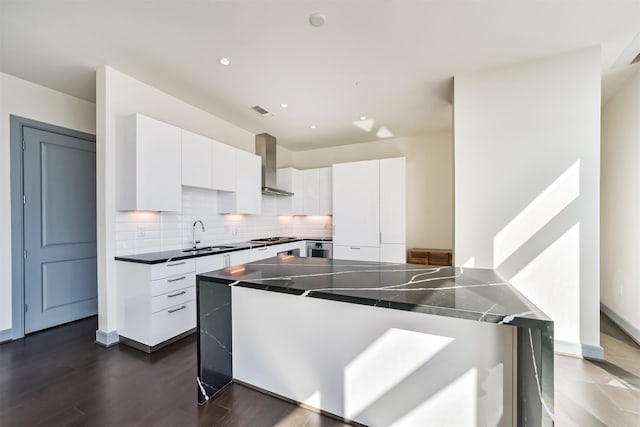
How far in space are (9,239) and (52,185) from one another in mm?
694

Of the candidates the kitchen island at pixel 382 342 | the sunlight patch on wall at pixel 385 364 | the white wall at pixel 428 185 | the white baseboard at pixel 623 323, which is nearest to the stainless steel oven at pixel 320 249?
the white wall at pixel 428 185

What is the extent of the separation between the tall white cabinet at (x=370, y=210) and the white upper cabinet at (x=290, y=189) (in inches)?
36.3

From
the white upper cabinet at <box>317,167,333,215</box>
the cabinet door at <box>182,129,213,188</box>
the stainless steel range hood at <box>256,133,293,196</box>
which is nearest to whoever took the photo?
the cabinet door at <box>182,129,213,188</box>

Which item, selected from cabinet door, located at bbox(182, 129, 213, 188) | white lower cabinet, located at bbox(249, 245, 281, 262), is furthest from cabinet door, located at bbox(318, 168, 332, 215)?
cabinet door, located at bbox(182, 129, 213, 188)

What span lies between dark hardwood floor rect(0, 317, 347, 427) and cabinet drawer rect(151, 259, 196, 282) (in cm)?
72

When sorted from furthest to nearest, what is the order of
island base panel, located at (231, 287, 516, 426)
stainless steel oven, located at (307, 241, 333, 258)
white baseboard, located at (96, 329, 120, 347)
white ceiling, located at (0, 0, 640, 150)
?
stainless steel oven, located at (307, 241, 333, 258) < white baseboard, located at (96, 329, 120, 347) < white ceiling, located at (0, 0, 640, 150) < island base panel, located at (231, 287, 516, 426)

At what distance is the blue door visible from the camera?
277 centimetres

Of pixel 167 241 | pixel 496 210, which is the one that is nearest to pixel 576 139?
pixel 496 210

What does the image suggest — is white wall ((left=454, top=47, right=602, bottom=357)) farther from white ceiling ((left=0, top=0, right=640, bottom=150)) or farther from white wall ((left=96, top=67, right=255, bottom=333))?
white wall ((left=96, top=67, right=255, bottom=333))

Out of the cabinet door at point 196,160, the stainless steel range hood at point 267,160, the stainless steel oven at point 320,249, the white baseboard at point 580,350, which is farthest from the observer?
the stainless steel oven at point 320,249

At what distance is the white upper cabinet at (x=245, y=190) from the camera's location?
149 inches

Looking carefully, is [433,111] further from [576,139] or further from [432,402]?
[432,402]

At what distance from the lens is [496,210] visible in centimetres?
250

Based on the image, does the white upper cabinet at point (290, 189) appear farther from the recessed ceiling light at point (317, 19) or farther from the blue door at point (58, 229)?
the recessed ceiling light at point (317, 19)
